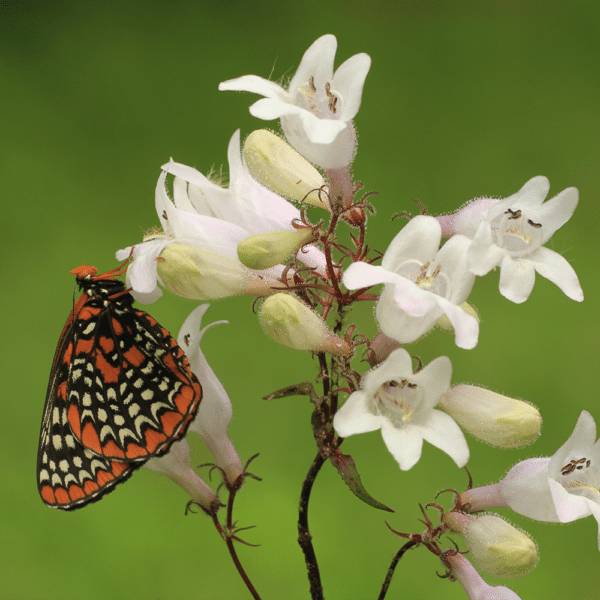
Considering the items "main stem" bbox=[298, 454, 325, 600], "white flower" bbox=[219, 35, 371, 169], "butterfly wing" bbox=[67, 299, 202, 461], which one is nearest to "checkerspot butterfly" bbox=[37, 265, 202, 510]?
"butterfly wing" bbox=[67, 299, 202, 461]

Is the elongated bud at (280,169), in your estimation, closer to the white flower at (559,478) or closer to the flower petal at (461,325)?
the flower petal at (461,325)

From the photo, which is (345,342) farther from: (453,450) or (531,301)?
(531,301)

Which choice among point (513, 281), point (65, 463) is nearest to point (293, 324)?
point (513, 281)

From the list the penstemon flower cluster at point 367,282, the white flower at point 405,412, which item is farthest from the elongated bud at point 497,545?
the white flower at point 405,412

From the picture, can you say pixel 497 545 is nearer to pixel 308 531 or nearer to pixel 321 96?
pixel 308 531

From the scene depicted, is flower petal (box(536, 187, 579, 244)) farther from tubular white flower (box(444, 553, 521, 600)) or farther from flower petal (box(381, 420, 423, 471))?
tubular white flower (box(444, 553, 521, 600))
